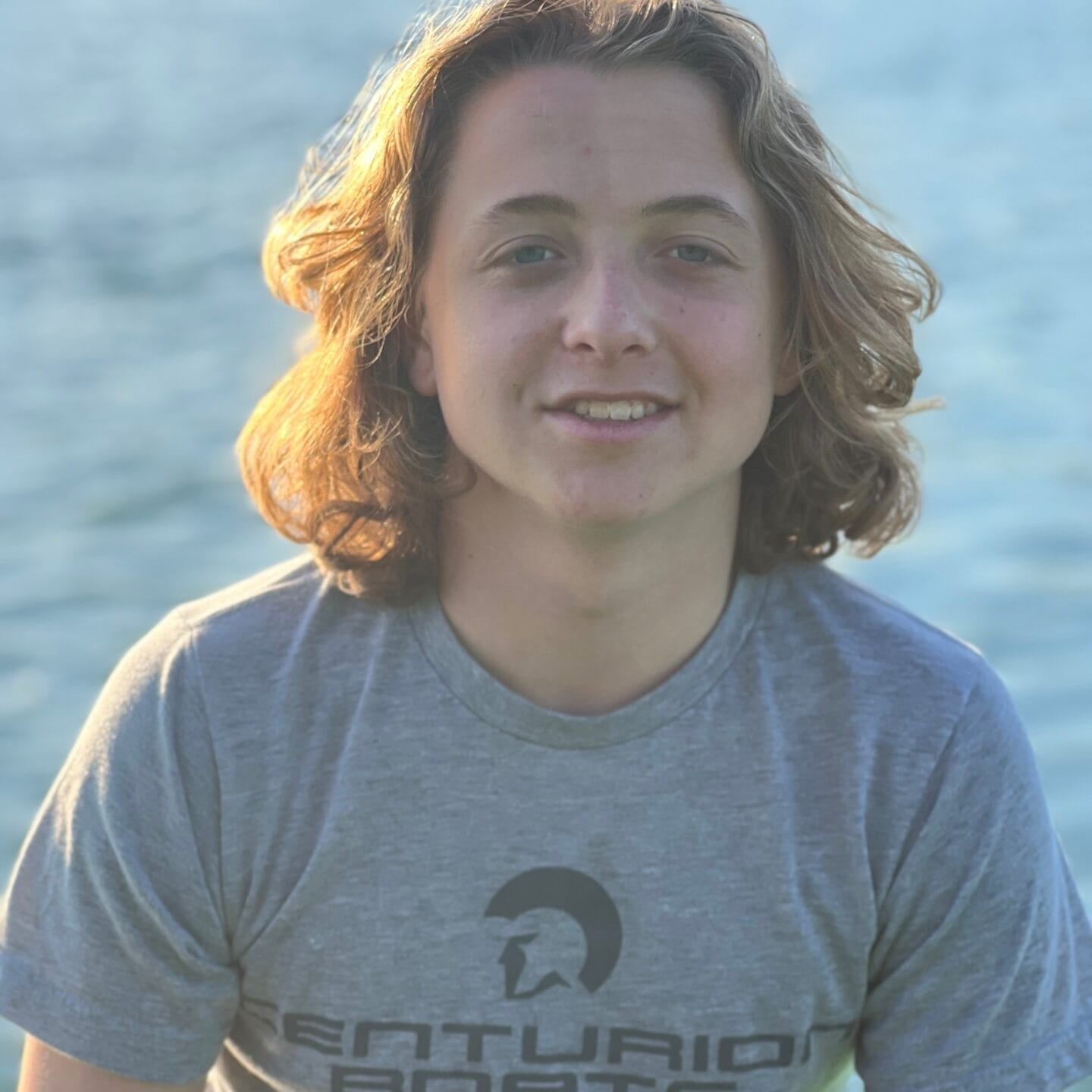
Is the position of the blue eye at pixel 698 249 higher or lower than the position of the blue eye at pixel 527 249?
higher

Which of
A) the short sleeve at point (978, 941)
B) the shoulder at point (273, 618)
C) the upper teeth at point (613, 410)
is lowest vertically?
the short sleeve at point (978, 941)

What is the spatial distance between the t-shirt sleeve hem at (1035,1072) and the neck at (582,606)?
0.50m

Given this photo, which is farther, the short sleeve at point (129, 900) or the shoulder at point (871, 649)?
the shoulder at point (871, 649)

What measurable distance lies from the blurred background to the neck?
2.80 ft

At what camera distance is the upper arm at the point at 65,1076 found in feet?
6.42

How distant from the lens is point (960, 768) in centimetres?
199

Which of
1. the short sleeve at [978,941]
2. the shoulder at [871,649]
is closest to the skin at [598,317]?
the shoulder at [871,649]

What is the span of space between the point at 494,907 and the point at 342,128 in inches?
37.6

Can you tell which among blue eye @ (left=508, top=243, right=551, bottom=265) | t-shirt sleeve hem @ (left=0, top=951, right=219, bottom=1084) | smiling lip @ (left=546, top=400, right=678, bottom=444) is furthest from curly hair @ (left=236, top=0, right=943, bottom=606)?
t-shirt sleeve hem @ (left=0, top=951, right=219, bottom=1084)

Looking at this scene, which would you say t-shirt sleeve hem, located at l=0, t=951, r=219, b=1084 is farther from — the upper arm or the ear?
the ear

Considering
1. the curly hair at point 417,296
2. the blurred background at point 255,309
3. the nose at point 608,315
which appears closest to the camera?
the nose at point 608,315

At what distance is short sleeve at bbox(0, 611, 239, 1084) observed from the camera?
1.93 m

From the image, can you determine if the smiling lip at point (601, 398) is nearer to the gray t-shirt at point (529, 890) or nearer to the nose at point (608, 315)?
the nose at point (608, 315)

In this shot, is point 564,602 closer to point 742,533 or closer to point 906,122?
point 742,533
